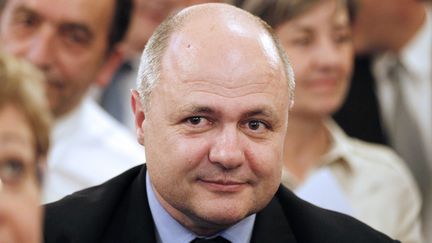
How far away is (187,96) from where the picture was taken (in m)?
3.19

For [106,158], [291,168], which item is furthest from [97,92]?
[291,168]

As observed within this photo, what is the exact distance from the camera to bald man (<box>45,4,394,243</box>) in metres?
3.15

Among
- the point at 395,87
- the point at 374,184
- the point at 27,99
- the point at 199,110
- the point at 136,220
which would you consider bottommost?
the point at 374,184

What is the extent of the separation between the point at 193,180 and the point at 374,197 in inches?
90.1

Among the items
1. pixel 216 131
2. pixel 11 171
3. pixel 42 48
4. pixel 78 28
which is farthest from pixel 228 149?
pixel 78 28

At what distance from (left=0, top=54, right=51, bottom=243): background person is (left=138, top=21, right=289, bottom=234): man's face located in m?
0.32

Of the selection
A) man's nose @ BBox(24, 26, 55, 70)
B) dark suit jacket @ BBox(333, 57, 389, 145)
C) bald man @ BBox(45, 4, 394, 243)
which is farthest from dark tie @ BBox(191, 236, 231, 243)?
dark suit jacket @ BBox(333, 57, 389, 145)

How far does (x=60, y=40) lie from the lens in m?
5.31

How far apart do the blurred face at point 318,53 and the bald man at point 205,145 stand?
2027 mm

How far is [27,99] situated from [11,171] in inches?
19.7

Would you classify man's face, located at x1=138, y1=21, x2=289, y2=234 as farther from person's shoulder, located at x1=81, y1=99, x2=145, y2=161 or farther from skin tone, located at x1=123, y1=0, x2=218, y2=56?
skin tone, located at x1=123, y1=0, x2=218, y2=56

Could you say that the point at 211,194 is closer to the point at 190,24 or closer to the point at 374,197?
the point at 190,24

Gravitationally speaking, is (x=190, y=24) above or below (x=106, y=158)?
above

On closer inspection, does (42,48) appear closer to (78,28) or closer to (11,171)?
(78,28)
